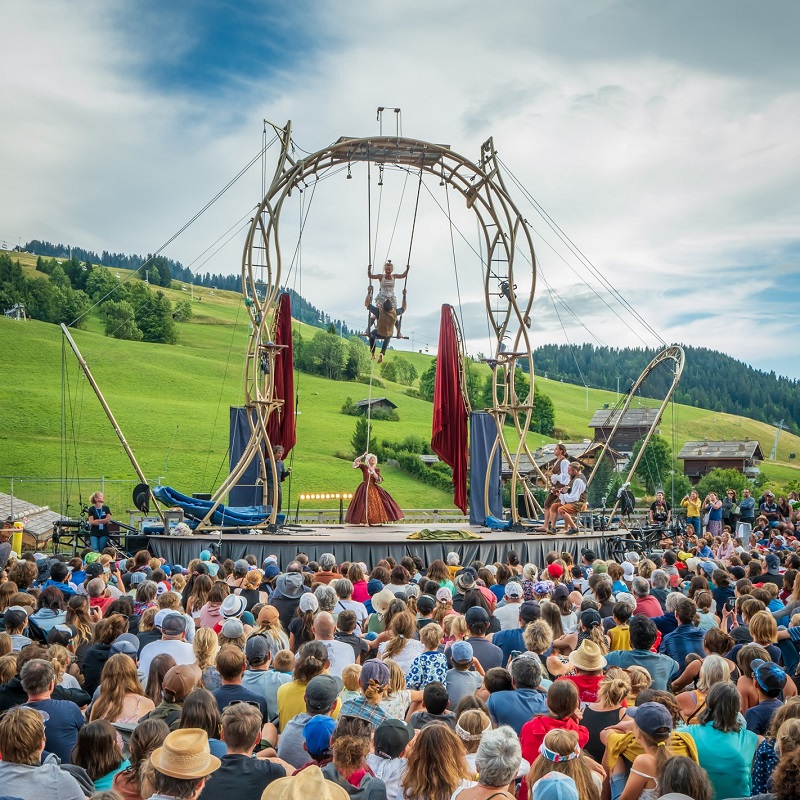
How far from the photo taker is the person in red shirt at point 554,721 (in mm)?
3990

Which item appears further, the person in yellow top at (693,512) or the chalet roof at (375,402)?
the chalet roof at (375,402)

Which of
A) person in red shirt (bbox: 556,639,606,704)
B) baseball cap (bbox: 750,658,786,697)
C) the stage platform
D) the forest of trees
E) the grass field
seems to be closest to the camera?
baseball cap (bbox: 750,658,786,697)

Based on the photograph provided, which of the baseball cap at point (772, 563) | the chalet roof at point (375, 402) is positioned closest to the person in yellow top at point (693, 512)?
the baseball cap at point (772, 563)

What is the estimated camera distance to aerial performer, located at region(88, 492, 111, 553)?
14391 millimetres

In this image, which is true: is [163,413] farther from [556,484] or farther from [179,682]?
[179,682]

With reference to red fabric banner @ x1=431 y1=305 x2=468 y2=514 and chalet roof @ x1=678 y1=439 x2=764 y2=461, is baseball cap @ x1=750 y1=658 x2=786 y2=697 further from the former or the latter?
chalet roof @ x1=678 y1=439 x2=764 y2=461

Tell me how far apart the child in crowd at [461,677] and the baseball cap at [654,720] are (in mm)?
1381

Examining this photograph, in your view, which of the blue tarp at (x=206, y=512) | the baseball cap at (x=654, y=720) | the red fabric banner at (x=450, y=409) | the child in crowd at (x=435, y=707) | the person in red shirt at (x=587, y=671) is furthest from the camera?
the red fabric banner at (x=450, y=409)

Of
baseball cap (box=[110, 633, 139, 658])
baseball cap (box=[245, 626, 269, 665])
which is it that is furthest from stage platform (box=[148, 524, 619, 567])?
baseball cap (box=[245, 626, 269, 665])

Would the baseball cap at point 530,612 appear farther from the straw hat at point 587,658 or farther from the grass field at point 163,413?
the grass field at point 163,413

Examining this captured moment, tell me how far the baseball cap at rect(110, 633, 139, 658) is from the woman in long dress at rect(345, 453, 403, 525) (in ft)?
42.0

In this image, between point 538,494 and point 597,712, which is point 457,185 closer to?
point 597,712

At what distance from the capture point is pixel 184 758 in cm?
313

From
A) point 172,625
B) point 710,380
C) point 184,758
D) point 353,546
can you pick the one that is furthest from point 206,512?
point 710,380
